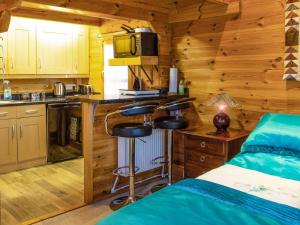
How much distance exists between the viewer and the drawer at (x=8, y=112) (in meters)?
4.22

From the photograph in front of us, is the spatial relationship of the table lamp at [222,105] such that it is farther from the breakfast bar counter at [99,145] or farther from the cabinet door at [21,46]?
the cabinet door at [21,46]

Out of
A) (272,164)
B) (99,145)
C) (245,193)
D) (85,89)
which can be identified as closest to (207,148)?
(272,164)

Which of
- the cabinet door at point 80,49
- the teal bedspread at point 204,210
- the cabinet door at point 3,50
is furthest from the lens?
the cabinet door at point 80,49

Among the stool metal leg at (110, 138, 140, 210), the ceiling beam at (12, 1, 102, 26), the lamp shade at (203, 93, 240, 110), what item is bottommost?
the stool metal leg at (110, 138, 140, 210)

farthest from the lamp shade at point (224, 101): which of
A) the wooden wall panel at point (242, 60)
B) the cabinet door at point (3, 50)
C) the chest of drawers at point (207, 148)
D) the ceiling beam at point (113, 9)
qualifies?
the cabinet door at point (3, 50)

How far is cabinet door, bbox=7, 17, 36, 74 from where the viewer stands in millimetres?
4637

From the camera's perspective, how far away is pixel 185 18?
3924mm

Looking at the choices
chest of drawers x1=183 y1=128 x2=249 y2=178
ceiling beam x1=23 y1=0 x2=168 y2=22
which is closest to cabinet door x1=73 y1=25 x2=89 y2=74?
ceiling beam x1=23 y1=0 x2=168 y2=22

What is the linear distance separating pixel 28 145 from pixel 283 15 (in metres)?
3.58

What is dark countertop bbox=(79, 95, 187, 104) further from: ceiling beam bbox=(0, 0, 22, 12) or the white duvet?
the white duvet

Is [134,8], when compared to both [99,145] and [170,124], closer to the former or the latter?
[170,124]

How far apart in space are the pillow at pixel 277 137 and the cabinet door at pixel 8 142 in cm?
305

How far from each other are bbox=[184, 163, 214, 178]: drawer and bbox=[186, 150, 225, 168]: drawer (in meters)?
0.04

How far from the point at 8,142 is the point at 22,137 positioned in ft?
0.64
